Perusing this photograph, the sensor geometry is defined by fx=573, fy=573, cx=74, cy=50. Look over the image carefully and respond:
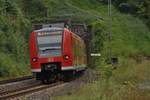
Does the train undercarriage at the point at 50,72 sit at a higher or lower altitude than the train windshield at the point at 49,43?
lower

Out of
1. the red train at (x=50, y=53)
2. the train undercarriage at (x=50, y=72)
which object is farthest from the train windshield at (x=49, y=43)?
the train undercarriage at (x=50, y=72)

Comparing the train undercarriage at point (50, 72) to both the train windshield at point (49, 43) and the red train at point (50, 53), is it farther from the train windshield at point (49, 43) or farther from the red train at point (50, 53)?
the train windshield at point (49, 43)

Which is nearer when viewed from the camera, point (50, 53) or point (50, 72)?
point (50, 53)

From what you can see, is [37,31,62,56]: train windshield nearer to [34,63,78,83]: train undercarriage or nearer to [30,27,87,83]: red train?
[30,27,87,83]: red train

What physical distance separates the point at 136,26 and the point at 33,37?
45796mm

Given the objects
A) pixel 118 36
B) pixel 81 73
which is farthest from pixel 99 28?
pixel 81 73

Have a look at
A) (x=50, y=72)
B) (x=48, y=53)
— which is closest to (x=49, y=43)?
(x=48, y=53)

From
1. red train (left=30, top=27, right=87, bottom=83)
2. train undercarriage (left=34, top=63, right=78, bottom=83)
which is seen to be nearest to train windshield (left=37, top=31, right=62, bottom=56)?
red train (left=30, top=27, right=87, bottom=83)

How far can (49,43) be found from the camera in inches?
1113

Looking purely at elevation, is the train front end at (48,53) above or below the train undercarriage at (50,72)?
above

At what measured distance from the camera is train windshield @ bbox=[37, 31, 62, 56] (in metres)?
28.2

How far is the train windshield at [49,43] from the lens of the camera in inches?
1110

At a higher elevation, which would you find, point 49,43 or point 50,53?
point 49,43

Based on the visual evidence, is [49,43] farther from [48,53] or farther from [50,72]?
[50,72]
